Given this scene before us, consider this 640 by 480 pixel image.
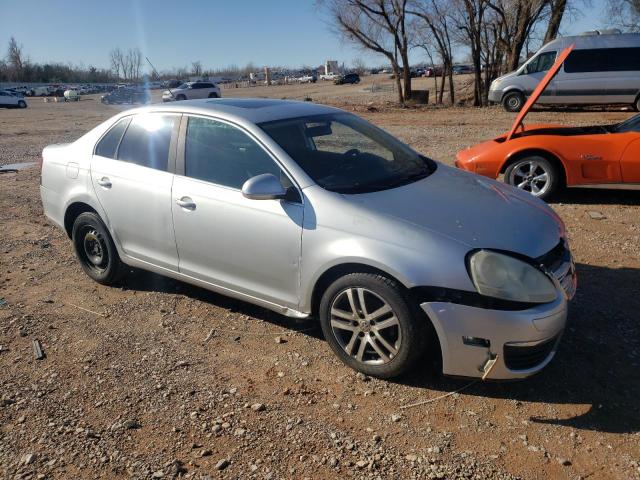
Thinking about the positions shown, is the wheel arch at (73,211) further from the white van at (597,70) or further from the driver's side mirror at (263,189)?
the white van at (597,70)

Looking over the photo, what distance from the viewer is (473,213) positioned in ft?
10.6

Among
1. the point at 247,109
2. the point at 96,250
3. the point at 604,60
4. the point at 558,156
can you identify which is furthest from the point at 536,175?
the point at 604,60

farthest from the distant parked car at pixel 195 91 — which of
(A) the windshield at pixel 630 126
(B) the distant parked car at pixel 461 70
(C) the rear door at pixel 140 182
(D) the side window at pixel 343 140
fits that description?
(D) the side window at pixel 343 140

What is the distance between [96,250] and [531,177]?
16.8 ft

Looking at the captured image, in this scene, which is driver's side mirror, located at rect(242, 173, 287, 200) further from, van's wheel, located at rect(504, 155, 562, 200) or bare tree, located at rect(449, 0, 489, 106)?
bare tree, located at rect(449, 0, 489, 106)

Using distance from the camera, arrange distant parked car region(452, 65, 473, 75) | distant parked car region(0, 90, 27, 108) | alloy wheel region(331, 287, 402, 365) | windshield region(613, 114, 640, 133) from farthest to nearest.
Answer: distant parked car region(452, 65, 473, 75)
distant parked car region(0, 90, 27, 108)
windshield region(613, 114, 640, 133)
alloy wheel region(331, 287, 402, 365)

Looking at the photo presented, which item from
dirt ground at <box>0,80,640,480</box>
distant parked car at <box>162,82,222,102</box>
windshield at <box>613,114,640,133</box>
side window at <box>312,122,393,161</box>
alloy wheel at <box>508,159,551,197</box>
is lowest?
dirt ground at <box>0,80,640,480</box>

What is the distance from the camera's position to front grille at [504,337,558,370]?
2.85 metres

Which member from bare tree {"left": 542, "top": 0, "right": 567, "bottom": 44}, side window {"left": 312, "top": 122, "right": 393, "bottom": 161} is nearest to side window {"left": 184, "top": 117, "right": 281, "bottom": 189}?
side window {"left": 312, "top": 122, "right": 393, "bottom": 161}

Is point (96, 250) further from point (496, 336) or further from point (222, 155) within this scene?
point (496, 336)

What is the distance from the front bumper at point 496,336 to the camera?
281cm

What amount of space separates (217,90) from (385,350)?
39809 millimetres

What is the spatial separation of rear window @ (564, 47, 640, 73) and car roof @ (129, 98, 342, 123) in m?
16.3

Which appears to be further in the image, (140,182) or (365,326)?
(140,182)
